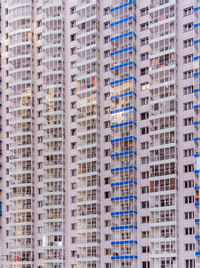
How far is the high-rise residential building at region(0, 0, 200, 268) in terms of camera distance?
2231 inches

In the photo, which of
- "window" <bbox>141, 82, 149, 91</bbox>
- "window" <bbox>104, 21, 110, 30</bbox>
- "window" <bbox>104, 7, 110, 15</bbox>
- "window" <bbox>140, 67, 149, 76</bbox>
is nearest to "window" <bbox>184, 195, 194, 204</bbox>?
"window" <bbox>141, 82, 149, 91</bbox>

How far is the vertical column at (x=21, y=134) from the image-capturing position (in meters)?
66.2

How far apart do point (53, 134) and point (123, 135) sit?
11236 mm

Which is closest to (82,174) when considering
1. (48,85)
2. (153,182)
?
(153,182)

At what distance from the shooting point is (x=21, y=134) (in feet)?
226

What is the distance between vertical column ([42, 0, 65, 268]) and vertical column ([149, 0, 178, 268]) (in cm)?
1369

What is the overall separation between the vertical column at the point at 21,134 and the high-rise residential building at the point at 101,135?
0.16m

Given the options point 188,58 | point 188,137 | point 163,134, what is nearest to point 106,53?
point 188,58

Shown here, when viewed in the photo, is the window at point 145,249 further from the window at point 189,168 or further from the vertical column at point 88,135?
the window at point 189,168

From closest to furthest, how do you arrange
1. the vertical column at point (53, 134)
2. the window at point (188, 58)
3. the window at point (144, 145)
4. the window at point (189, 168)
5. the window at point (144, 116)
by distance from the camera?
the window at point (189, 168) → the window at point (188, 58) → the window at point (144, 145) → the window at point (144, 116) → the vertical column at point (53, 134)

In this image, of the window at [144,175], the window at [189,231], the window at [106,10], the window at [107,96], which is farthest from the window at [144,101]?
the window at [189,231]

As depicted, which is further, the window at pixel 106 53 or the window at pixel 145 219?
the window at pixel 106 53

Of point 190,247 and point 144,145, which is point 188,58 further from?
point 190,247

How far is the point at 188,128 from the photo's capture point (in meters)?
56.8
